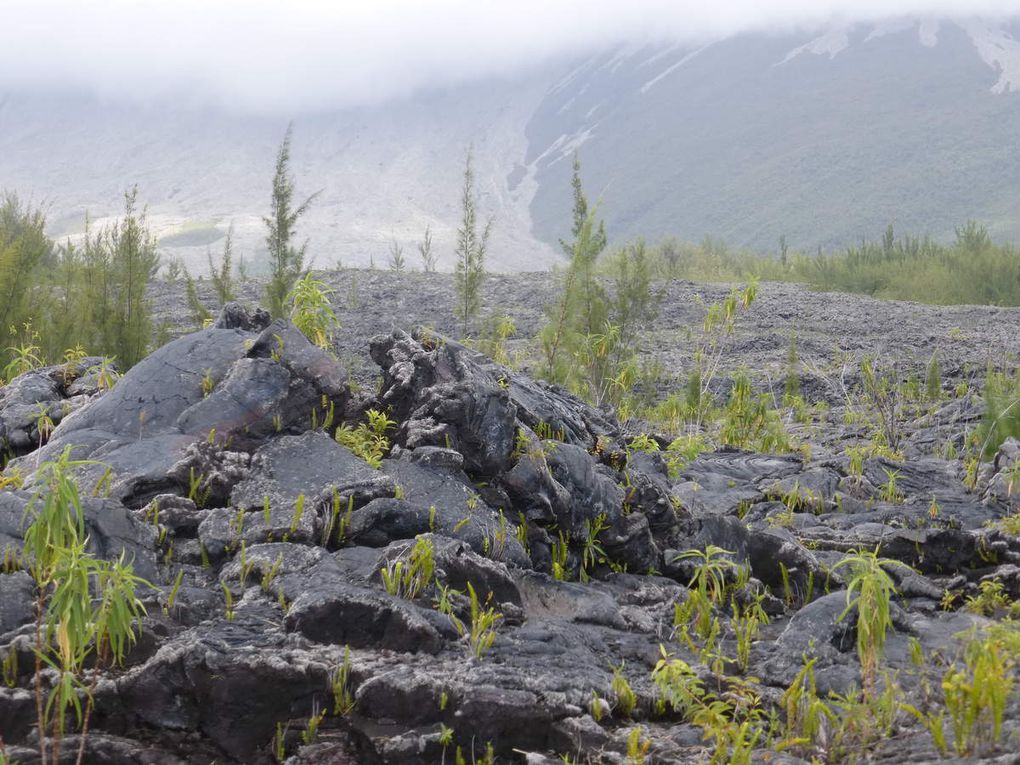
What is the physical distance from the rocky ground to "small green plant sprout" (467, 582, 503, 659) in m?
0.02

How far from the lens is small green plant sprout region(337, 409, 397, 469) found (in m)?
5.79

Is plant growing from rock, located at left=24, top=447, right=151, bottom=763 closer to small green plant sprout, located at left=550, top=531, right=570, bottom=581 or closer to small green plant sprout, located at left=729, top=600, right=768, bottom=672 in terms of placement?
small green plant sprout, located at left=550, top=531, right=570, bottom=581

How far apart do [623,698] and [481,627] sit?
0.66 m

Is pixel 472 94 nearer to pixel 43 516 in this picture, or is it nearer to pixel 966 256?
pixel 966 256

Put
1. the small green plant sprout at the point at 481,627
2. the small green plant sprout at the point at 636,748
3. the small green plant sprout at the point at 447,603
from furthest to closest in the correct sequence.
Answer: the small green plant sprout at the point at 447,603 → the small green plant sprout at the point at 481,627 → the small green plant sprout at the point at 636,748

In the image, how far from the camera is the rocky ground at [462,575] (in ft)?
12.2

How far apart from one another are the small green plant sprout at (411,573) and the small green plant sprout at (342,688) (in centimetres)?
56

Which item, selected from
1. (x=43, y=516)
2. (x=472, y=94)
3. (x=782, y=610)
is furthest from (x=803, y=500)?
(x=472, y=94)

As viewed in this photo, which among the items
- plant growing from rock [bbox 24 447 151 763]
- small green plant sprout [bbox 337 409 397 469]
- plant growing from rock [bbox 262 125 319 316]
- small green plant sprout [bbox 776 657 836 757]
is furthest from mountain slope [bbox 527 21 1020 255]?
plant growing from rock [bbox 24 447 151 763]

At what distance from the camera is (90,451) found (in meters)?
5.43

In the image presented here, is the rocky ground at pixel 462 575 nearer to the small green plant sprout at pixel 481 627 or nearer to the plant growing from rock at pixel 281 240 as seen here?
the small green plant sprout at pixel 481 627

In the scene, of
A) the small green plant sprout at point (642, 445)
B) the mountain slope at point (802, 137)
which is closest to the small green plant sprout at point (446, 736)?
the small green plant sprout at point (642, 445)

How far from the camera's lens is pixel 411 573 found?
4.44m

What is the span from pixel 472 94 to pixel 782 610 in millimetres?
131556
